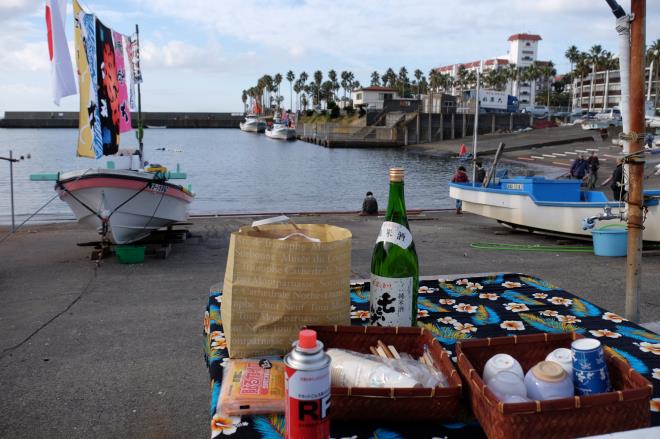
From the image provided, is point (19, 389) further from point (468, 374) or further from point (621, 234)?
point (621, 234)

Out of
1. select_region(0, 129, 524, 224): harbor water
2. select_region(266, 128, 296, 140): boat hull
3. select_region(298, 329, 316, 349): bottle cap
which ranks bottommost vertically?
select_region(0, 129, 524, 224): harbor water

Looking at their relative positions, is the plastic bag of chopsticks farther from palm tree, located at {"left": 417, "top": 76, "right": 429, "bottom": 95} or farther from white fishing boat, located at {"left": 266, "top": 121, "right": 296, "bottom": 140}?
palm tree, located at {"left": 417, "top": 76, "right": 429, "bottom": 95}

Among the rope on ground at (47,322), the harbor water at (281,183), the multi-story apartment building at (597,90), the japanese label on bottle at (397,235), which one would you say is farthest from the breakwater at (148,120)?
the japanese label on bottle at (397,235)

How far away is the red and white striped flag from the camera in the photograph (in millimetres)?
7953

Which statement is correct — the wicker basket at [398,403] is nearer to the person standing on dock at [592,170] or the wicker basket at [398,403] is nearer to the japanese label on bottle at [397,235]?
the japanese label on bottle at [397,235]

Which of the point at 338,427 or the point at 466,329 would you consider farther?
the point at 466,329

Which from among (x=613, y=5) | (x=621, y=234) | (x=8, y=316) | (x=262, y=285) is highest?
(x=613, y=5)

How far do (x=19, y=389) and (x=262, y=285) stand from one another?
3642 millimetres

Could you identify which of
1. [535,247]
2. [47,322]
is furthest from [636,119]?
[535,247]

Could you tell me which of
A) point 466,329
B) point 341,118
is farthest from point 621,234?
point 341,118

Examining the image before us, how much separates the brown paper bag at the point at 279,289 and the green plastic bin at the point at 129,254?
8258mm

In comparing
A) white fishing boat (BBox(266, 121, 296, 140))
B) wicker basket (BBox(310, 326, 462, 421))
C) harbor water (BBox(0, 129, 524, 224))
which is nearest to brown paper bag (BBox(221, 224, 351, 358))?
wicker basket (BBox(310, 326, 462, 421))

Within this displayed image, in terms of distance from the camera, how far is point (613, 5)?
3.26 metres

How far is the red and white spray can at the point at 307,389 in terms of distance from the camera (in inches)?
51.4
